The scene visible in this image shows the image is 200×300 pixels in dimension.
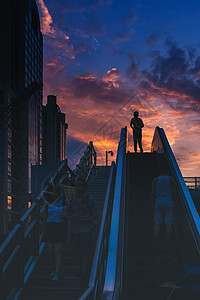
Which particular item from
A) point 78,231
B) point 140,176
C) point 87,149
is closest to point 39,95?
point 87,149

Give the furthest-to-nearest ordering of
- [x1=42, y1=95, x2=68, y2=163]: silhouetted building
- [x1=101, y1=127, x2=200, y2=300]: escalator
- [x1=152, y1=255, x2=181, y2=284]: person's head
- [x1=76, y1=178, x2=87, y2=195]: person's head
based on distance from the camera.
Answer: [x1=42, y1=95, x2=68, y2=163]: silhouetted building < [x1=76, y1=178, x2=87, y2=195]: person's head < [x1=101, y1=127, x2=200, y2=300]: escalator < [x1=152, y1=255, x2=181, y2=284]: person's head

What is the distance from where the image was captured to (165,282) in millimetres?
2998

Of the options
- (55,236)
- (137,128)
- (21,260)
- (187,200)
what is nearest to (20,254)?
(21,260)

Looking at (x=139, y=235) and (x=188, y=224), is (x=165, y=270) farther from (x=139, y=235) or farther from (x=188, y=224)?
(x=139, y=235)

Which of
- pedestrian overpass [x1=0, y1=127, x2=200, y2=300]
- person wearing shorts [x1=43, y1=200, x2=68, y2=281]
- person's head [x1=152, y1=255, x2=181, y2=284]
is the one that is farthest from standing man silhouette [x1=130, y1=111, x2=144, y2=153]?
person's head [x1=152, y1=255, x2=181, y2=284]

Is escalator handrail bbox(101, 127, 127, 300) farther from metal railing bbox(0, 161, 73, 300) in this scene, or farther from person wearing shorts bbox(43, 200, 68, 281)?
metal railing bbox(0, 161, 73, 300)

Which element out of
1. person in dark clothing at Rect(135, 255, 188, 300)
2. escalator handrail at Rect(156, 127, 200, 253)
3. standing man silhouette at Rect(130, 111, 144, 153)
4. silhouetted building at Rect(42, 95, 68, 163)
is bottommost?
person in dark clothing at Rect(135, 255, 188, 300)

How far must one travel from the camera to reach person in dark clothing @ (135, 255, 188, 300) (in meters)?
2.64

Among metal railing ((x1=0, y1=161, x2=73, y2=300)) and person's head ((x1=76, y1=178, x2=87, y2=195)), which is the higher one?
person's head ((x1=76, y1=178, x2=87, y2=195))

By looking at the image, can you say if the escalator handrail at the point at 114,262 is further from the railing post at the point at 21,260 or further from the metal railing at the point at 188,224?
the railing post at the point at 21,260

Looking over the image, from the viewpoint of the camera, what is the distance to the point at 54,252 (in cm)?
612

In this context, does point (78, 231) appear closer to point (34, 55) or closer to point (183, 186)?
point (183, 186)

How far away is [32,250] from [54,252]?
71 centimetres

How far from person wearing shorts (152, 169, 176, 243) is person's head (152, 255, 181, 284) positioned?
3072 millimetres
